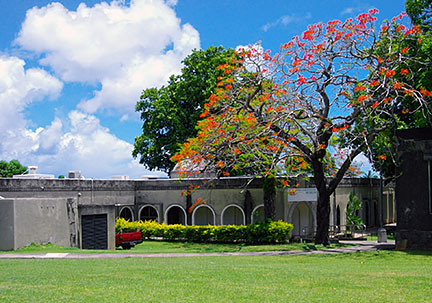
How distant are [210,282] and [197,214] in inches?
867

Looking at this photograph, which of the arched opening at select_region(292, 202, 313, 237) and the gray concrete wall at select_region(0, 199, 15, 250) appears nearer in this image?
the gray concrete wall at select_region(0, 199, 15, 250)

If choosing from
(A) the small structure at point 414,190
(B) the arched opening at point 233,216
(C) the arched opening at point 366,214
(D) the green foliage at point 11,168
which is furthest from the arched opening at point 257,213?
(D) the green foliage at point 11,168

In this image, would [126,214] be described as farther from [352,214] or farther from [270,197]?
[352,214]

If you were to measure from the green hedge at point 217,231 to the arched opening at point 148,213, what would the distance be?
2.26 m

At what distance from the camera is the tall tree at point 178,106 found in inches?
1532

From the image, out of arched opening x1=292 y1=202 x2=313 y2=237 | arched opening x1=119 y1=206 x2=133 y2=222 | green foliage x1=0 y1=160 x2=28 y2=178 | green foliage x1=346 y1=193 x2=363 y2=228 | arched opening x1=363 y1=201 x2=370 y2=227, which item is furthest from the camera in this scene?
green foliage x1=0 y1=160 x2=28 y2=178

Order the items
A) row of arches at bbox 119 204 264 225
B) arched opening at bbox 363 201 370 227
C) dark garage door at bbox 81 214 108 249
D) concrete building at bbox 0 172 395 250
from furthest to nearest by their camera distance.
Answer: arched opening at bbox 363 201 370 227 < row of arches at bbox 119 204 264 225 < dark garage door at bbox 81 214 108 249 < concrete building at bbox 0 172 395 250

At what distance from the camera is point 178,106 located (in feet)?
131

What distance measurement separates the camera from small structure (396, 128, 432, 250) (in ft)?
63.1

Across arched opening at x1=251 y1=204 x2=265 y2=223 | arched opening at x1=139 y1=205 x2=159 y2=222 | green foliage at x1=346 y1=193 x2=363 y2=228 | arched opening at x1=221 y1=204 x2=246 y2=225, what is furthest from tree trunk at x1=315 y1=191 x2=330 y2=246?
arched opening at x1=139 y1=205 x2=159 y2=222

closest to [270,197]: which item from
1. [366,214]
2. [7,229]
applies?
[7,229]

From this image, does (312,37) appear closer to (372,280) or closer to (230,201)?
(372,280)

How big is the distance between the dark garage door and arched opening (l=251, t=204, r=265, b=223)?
900cm

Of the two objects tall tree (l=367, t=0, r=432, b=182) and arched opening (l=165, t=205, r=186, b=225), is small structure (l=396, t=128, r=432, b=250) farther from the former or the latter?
arched opening (l=165, t=205, r=186, b=225)
